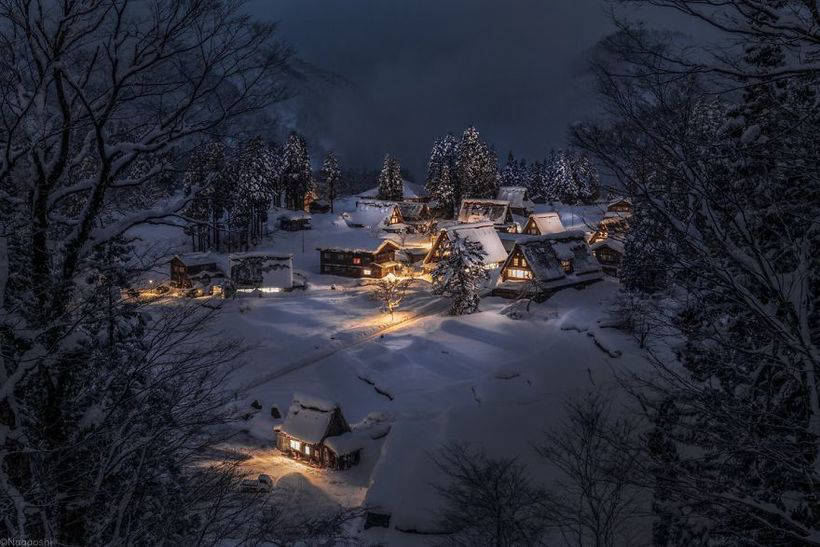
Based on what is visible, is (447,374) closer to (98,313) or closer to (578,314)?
(578,314)

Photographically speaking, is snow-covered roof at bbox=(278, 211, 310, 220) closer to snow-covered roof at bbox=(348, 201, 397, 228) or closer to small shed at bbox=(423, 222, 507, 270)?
snow-covered roof at bbox=(348, 201, 397, 228)

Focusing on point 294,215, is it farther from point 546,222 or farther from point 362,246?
point 546,222

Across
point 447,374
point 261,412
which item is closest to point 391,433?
point 447,374

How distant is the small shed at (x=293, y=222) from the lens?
6162 centimetres

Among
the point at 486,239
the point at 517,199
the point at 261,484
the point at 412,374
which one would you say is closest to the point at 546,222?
the point at 486,239

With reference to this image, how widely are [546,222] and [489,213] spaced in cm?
949

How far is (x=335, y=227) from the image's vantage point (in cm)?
6456

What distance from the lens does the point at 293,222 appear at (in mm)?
61875

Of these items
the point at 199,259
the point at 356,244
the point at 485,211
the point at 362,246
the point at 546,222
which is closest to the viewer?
the point at 199,259

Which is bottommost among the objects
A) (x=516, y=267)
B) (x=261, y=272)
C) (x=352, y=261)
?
(x=261, y=272)

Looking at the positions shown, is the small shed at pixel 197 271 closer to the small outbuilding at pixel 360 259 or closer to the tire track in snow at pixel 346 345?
the small outbuilding at pixel 360 259

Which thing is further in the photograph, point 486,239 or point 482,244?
point 486,239

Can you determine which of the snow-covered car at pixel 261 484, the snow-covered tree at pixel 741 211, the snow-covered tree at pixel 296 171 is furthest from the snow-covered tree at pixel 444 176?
the snow-covered tree at pixel 741 211

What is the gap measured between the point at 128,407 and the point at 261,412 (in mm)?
22111
